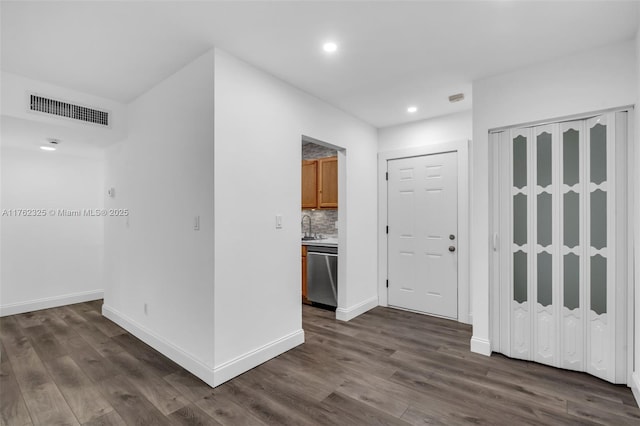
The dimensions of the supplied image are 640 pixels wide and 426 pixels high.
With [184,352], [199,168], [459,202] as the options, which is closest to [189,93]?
[199,168]

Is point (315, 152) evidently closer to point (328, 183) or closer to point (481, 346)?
point (328, 183)

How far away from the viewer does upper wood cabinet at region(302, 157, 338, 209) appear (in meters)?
4.77

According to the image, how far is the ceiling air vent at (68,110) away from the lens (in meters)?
2.88

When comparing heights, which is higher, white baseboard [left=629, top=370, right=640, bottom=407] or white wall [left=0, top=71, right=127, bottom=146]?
white wall [left=0, top=71, right=127, bottom=146]

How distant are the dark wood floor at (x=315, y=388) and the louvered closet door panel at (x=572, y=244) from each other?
0.78ft

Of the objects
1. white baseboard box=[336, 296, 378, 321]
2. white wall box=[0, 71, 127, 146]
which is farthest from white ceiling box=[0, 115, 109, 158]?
white baseboard box=[336, 296, 378, 321]

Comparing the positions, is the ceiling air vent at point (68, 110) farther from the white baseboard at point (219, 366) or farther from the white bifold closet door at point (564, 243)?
the white bifold closet door at point (564, 243)

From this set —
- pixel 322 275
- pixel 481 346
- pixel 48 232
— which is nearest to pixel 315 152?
pixel 322 275

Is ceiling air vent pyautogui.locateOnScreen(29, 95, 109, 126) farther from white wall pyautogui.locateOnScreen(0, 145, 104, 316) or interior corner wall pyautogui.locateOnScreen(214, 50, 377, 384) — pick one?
interior corner wall pyautogui.locateOnScreen(214, 50, 377, 384)

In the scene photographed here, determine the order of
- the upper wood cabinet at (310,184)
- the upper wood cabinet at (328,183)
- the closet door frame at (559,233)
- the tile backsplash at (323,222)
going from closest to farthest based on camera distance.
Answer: the closet door frame at (559,233)
the upper wood cabinet at (328,183)
the upper wood cabinet at (310,184)
the tile backsplash at (323,222)

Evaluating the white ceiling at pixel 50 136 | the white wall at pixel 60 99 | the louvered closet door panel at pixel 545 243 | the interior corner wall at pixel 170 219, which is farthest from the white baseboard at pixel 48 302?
the louvered closet door panel at pixel 545 243

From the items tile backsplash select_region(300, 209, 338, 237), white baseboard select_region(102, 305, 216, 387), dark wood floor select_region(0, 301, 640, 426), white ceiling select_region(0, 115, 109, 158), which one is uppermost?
white ceiling select_region(0, 115, 109, 158)

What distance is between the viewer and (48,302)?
4.43 meters

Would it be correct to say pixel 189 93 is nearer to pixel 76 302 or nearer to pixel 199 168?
pixel 199 168
